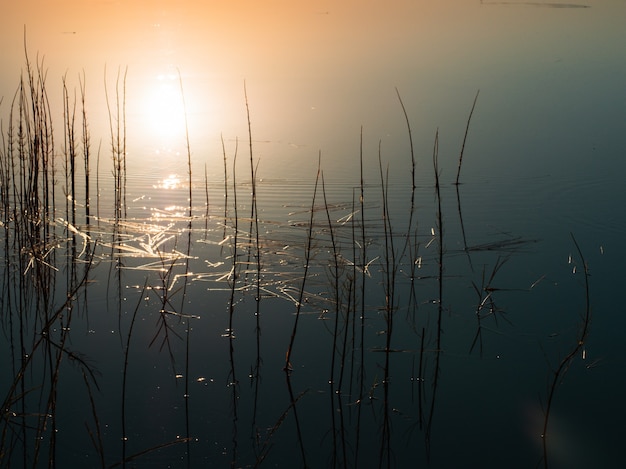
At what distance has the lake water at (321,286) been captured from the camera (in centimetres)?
159


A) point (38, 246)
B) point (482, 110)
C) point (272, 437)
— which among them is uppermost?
point (482, 110)

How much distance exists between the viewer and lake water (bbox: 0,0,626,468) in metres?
1.59

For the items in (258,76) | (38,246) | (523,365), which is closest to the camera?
(523,365)

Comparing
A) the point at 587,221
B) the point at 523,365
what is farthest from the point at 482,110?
the point at 523,365

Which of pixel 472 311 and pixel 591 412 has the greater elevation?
pixel 472 311

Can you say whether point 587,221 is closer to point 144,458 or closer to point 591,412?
point 591,412

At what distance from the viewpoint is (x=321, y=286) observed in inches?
91.7

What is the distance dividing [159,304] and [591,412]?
1.18 meters

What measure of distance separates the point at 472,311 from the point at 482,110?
3.02 m

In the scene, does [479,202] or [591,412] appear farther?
[479,202]

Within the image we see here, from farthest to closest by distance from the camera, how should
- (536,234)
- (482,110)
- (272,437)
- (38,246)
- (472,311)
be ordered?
(482,110), (536,234), (38,246), (472,311), (272,437)

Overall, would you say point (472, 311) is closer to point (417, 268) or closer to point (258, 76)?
point (417, 268)

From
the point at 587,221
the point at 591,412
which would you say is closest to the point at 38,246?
the point at 591,412

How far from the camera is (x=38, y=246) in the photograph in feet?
7.97
